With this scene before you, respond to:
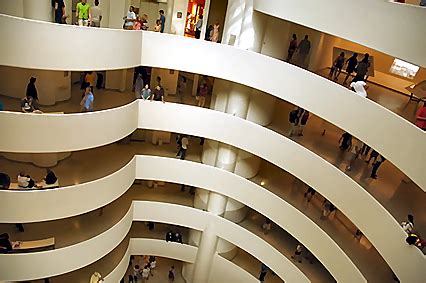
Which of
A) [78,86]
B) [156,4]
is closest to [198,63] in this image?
[156,4]

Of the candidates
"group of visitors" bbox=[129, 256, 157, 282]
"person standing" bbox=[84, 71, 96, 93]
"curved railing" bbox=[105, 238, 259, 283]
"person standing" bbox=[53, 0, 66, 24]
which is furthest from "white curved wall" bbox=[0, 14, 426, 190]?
"group of visitors" bbox=[129, 256, 157, 282]

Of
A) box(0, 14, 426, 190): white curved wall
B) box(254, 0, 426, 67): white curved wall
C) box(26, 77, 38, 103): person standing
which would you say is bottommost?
box(26, 77, 38, 103): person standing

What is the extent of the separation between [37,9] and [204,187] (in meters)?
10.8

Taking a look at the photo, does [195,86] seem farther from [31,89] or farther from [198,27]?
[31,89]

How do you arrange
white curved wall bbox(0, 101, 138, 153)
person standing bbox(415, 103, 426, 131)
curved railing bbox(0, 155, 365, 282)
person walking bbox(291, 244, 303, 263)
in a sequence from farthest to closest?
person walking bbox(291, 244, 303, 263) < curved railing bbox(0, 155, 365, 282) < white curved wall bbox(0, 101, 138, 153) < person standing bbox(415, 103, 426, 131)

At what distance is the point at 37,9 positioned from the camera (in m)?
17.2

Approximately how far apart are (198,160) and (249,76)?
6.64 metres

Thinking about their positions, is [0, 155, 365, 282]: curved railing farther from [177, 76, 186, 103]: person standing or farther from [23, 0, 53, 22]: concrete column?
[23, 0, 53, 22]: concrete column

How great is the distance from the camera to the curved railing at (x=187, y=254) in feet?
78.7

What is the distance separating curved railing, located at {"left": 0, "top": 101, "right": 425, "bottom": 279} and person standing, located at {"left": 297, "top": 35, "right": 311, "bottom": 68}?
455cm

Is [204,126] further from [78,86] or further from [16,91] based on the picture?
[16,91]

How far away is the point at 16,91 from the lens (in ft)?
61.1

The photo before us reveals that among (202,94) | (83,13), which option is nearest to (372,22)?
(202,94)

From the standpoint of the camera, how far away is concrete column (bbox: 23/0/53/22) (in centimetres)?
1709
